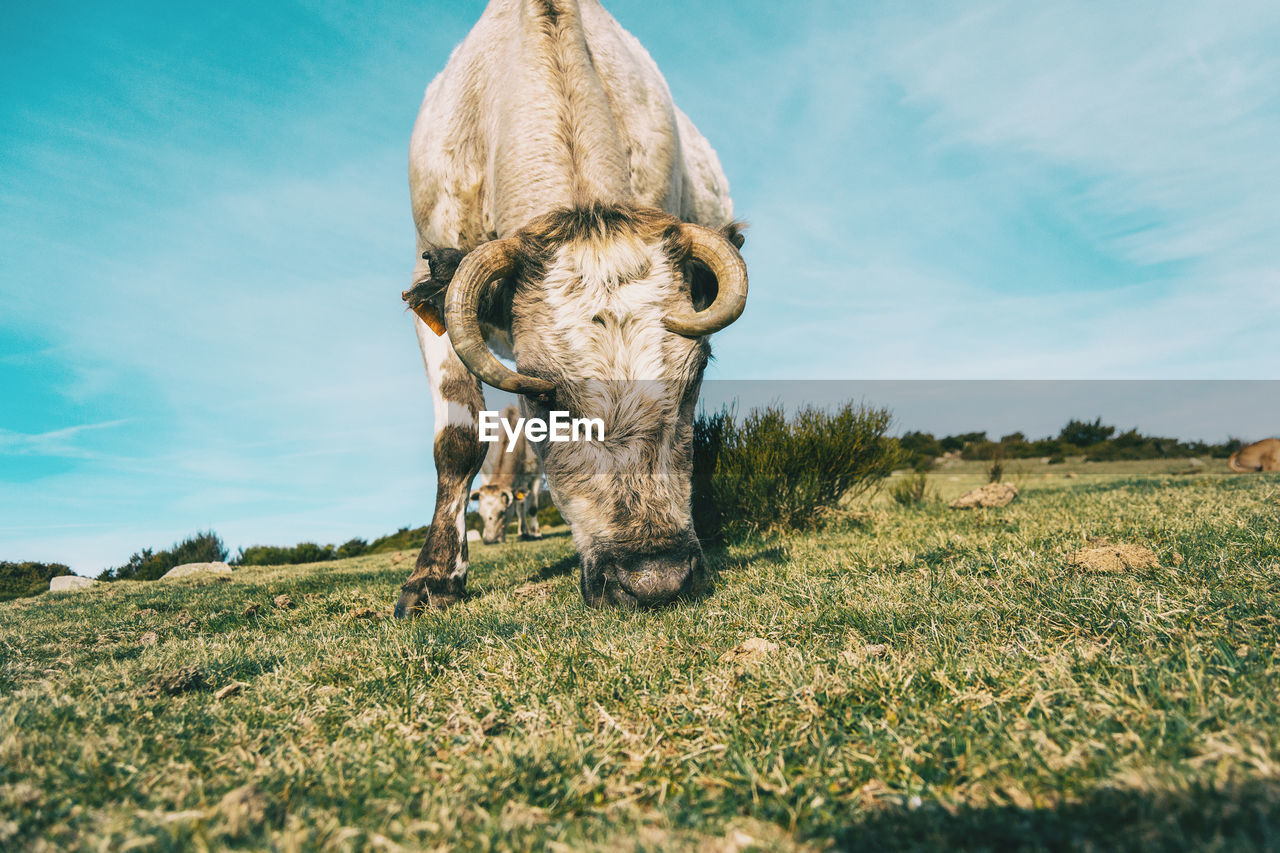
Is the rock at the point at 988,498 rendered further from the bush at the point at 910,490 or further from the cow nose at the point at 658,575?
the cow nose at the point at 658,575

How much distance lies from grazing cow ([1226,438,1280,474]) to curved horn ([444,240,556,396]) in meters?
21.0

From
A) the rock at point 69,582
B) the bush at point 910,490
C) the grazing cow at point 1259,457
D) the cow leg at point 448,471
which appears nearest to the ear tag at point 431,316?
the cow leg at point 448,471

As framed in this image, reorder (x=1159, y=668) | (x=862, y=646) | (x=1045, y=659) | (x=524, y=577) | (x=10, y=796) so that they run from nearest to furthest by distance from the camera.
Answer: (x=10, y=796) → (x=1159, y=668) → (x=1045, y=659) → (x=862, y=646) → (x=524, y=577)

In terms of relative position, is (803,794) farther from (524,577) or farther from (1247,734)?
(524,577)

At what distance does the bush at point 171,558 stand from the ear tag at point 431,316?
42.4 feet

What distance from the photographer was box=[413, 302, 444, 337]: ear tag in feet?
14.6

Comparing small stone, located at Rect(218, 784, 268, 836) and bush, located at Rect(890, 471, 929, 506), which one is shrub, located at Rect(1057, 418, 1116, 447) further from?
small stone, located at Rect(218, 784, 268, 836)

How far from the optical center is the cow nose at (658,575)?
305cm

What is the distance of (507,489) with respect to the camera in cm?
1588

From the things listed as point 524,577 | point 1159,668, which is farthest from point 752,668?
point 524,577

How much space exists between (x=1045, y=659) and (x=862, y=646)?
50 centimetres

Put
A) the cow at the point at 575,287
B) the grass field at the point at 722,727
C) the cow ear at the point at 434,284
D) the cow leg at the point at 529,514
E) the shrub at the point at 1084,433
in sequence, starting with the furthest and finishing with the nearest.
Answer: the shrub at the point at 1084,433 → the cow leg at the point at 529,514 → the cow ear at the point at 434,284 → the cow at the point at 575,287 → the grass field at the point at 722,727

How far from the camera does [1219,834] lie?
3.37 ft

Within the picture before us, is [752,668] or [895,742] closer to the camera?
[895,742]
